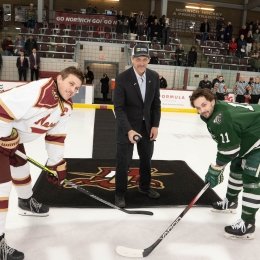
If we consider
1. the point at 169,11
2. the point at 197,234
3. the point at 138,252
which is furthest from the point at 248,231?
the point at 169,11

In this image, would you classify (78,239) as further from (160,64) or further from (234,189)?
(160,64)

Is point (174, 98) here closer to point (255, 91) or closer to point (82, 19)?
point (255, 91)

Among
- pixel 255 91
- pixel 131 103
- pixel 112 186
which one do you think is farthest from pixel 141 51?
pixel 255 91

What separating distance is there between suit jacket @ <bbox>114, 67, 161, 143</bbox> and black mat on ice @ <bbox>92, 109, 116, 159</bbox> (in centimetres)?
159

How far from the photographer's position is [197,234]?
98.7 inches

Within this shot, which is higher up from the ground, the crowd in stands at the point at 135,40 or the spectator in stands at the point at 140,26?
the spectator in stands at the point at 140,26

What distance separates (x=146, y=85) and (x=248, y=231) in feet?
4.54

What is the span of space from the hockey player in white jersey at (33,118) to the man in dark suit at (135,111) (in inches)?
23.4

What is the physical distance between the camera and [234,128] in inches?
86.1

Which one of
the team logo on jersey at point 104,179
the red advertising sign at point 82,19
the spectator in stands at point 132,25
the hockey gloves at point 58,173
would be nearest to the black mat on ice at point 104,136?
the team logo on jersey at point 104,179

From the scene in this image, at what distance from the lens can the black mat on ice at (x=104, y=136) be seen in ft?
14.9

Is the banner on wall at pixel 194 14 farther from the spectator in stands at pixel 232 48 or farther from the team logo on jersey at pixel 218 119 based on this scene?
the team logo on jersey at pixel 218 119

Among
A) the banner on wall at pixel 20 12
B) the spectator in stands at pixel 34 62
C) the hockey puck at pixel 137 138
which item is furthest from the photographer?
the banner on wall at pixel 20 12

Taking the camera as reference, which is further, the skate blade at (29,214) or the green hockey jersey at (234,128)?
the skate blade at (29,214)
